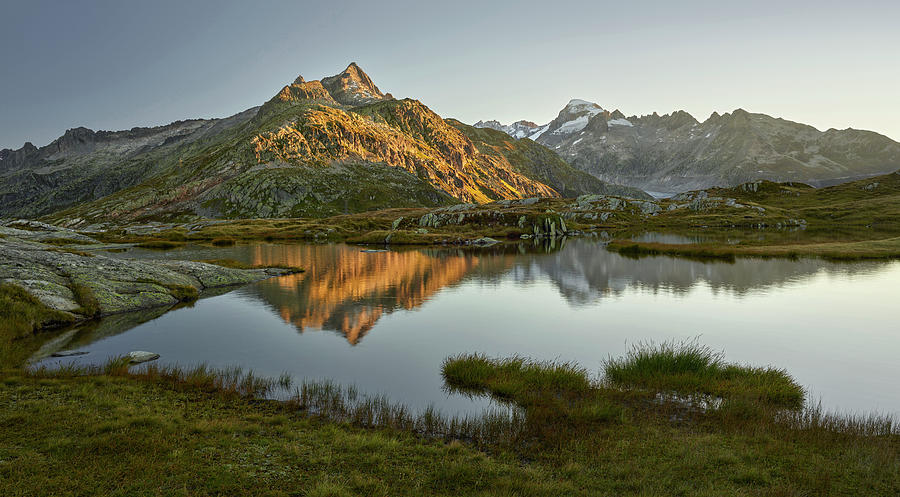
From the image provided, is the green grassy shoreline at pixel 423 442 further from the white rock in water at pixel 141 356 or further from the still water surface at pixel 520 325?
the white rock in water at pixel 141 356

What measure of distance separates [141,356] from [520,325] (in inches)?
943

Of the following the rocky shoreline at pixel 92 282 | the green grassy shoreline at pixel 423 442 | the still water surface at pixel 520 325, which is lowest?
the still water surface at pixel 520 325

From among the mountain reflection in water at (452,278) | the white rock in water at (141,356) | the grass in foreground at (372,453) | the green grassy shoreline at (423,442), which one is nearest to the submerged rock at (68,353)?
the white rock in water at (141,356)

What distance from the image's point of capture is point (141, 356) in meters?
22.4

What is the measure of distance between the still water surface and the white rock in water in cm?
54

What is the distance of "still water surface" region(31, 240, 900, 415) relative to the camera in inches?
841

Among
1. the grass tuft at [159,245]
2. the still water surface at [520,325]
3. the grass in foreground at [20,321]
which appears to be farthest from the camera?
the grass tuft at [159,245]

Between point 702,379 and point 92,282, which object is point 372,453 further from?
point 92,282

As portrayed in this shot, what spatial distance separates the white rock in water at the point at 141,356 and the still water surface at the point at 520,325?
54 cm

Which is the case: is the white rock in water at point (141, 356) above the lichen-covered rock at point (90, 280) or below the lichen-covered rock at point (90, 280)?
below

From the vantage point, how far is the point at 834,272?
5266 centimetres

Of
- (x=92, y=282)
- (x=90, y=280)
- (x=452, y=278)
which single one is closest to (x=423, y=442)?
(x=92, y=282)

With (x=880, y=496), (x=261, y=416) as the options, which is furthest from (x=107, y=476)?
(x=880, y=496)

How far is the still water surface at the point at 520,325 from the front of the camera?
21359 millimetres
